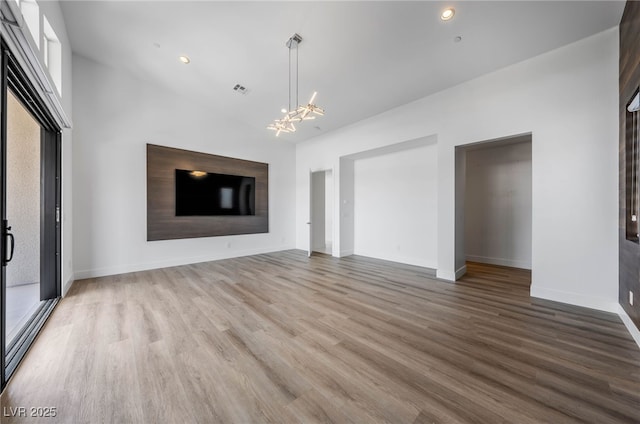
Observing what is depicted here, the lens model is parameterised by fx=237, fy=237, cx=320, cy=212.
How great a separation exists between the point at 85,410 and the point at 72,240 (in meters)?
3.81

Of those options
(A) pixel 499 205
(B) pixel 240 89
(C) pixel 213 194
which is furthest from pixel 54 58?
→ (A) pixel 499 205

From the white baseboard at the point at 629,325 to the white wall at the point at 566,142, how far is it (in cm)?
17

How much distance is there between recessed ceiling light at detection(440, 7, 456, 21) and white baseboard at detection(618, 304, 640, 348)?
363cm

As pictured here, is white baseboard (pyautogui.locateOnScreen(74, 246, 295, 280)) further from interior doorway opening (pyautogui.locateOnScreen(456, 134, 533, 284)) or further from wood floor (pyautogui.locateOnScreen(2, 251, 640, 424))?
interior doorway opening (pyautogui.locateOnScreen(456, 134, 533, 284))

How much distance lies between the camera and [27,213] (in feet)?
11.9

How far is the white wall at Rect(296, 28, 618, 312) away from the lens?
9.11 ft

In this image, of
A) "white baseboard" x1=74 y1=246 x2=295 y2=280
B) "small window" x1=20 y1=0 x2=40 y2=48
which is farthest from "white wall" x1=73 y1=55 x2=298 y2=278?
"small window" x1=20 y1=0 x2=40 y2=48

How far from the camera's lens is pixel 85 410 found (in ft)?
4.68

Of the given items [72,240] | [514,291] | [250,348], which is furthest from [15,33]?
[514,291]

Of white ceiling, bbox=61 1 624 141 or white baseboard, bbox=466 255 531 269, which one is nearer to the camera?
white ceiling, bbox=61 1 624 141

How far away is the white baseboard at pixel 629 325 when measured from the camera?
2162mm

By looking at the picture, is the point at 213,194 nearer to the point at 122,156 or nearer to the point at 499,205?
the point at 122,156

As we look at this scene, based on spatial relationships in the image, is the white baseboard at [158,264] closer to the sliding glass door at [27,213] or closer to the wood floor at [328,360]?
the sliding glass door at [27,213]

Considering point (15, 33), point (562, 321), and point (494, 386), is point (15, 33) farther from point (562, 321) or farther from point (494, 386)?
point (562, 321)
